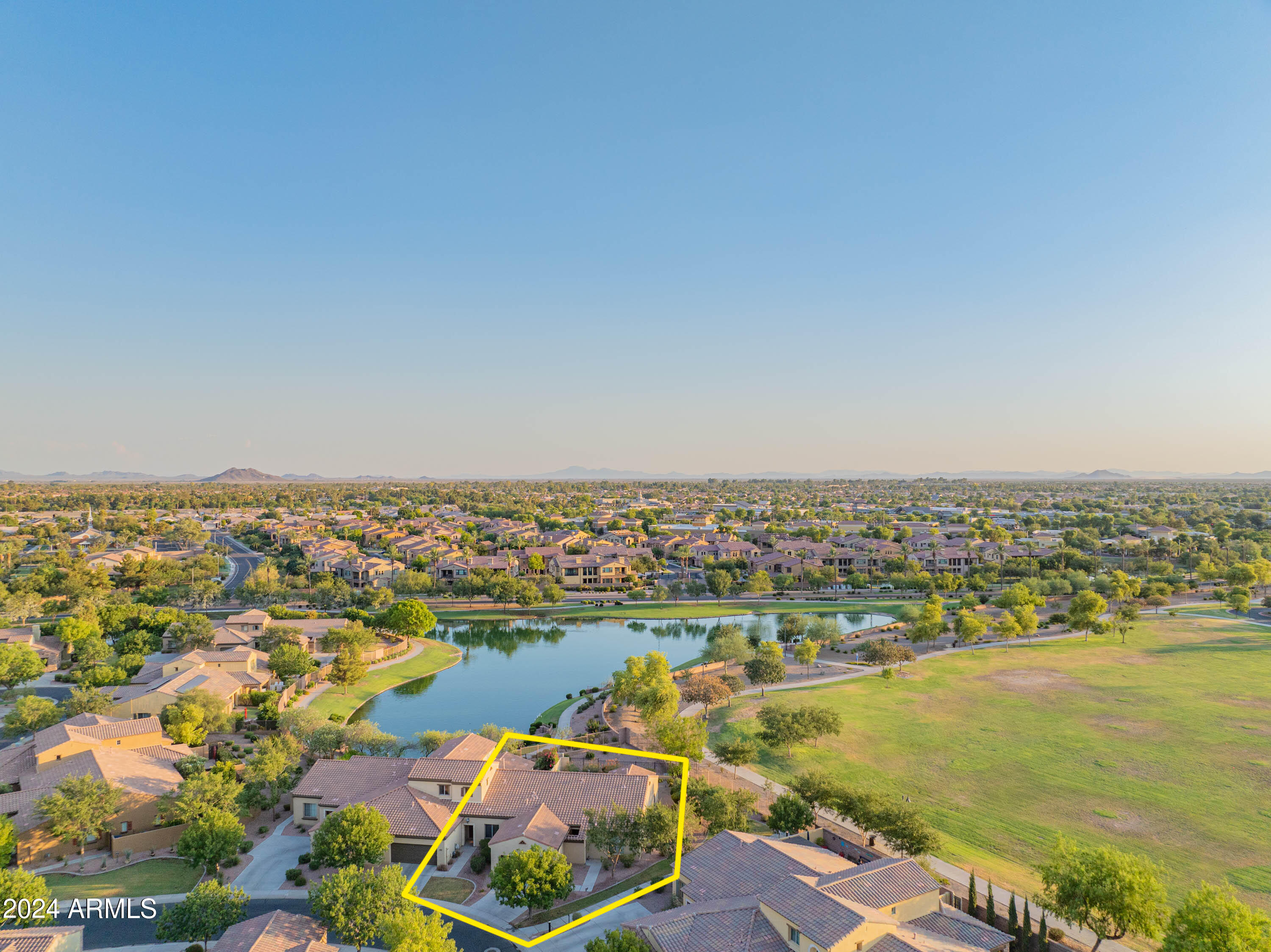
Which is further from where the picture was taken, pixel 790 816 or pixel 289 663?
pixel 289 663

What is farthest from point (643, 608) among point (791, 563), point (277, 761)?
point (277, 761)

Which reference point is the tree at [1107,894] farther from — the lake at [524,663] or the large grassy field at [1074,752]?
the lake at [524,663]

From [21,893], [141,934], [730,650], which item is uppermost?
[21,893]

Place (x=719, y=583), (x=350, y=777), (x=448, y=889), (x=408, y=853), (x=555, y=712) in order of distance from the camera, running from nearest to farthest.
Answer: (x=448, y=889), (x=408, y=853), (x=350, y=777), (x=555, y=712), (x=719, y=583)

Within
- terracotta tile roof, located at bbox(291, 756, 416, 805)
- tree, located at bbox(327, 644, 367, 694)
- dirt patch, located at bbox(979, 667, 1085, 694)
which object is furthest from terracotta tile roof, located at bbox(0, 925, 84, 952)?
dirt patch, located at bbox(979, 667, 1085, 694)

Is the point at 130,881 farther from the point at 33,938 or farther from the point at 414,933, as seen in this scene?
the point at 414,933

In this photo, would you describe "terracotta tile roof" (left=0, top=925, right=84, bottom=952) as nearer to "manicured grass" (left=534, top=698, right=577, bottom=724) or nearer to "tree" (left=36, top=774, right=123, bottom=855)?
"tree" (left=36, top=774, right=123, bottom=855)

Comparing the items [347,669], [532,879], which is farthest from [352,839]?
[347,669]

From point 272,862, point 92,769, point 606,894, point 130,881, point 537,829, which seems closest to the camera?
point 606,894
